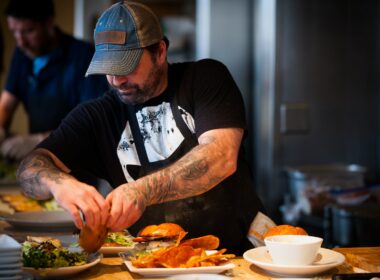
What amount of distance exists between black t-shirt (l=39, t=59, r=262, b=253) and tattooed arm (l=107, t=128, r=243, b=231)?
8 centimetres

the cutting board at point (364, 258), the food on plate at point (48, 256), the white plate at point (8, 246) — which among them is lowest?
the cutting board at point (364, 258)

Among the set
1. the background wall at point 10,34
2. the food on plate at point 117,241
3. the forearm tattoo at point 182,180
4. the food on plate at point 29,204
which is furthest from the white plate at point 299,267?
the background wall at point 10,34

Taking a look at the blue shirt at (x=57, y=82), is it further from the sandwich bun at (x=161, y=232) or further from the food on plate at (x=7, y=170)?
the sandwich bun at (x=161, y=232)

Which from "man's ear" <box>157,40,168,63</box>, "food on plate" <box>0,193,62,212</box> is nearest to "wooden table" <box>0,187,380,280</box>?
"man's ear" <box>157,40,168,63</box>

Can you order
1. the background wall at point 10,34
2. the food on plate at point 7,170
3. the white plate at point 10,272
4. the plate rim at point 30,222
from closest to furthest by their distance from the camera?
the white plate at point 10,272, the plate rim at point 30,222, the food on plate at point 7,170, the background wall at point 10,34

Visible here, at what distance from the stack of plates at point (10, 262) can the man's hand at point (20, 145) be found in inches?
116

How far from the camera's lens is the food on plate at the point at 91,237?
2.35m

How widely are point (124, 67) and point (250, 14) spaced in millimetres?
3520

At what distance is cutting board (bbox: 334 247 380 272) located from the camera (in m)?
2.38

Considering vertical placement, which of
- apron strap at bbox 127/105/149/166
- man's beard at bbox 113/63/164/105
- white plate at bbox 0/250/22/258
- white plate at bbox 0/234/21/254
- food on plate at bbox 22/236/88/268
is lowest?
food on plate at bbox 22/236/88/268

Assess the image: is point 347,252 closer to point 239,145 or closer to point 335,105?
point 239,145

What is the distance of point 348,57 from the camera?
18.9ft

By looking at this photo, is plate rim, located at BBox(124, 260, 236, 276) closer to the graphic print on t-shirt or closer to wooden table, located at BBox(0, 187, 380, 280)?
wooden table, located at BBox(0, 187, 380, 280)

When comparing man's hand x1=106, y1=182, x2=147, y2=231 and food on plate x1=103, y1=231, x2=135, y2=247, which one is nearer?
man's hand x1=106, y1=182, x2=147, y2=231
